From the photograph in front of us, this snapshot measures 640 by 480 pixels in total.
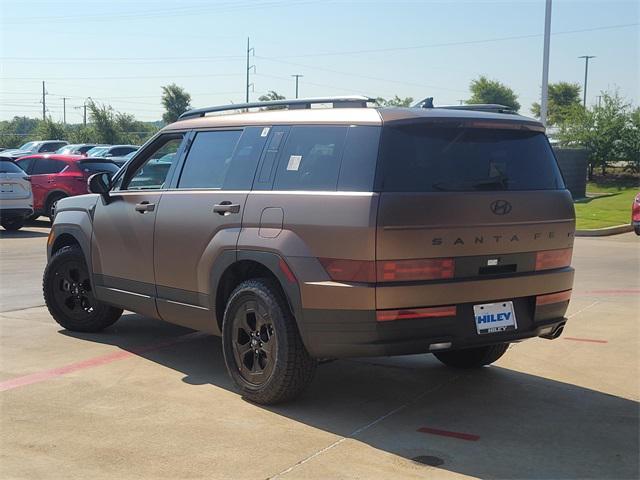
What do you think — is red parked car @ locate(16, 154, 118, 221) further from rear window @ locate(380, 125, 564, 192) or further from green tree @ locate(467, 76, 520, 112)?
green tree @ locate(467, 76, 520, 112)

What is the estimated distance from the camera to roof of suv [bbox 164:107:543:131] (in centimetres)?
482

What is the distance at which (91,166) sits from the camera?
18.7 meters

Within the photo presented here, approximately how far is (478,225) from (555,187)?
35.7 inches

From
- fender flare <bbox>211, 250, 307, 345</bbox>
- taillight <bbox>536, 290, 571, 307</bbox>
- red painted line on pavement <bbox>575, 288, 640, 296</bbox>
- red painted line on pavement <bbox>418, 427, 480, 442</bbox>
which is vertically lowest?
red painted line on pavement <bbox>575, 288, 640, 296</bbox>

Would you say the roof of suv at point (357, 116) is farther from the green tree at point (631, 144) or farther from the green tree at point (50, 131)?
the green tree at point (50, 131)

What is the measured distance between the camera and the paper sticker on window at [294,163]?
5176 mm

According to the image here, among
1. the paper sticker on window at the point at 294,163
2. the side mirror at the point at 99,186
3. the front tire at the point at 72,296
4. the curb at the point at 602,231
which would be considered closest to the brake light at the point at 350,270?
the paper sticker on window at the point at 294,163

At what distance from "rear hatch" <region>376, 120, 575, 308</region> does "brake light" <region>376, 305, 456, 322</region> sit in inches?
2.6

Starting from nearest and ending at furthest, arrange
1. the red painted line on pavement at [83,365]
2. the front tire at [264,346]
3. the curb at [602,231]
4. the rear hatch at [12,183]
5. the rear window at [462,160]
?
1. the rear window at [462,160]
2. the front tire at [264,346]
3. the red painted line on pavement at [83,365]
4. the rear hatch at [12,183]
5. the curb at [602,231]

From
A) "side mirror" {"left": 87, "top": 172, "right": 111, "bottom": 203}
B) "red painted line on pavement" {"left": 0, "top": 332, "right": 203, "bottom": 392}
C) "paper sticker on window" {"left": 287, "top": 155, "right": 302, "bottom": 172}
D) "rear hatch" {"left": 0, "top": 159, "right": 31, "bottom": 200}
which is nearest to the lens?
"paper sticker on window" {"left": 287, "top": 155, "right": 302, "bottom": 172}

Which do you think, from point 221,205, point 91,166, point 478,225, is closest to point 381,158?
point 478,225

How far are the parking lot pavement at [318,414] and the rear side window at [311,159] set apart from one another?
1502 millimetres

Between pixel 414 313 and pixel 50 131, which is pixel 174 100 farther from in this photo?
pixel 414 313

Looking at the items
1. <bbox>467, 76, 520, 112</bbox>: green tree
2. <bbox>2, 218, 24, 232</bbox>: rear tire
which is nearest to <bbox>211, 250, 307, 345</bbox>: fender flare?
<bbox>2, 218, 24, 232</bbox>: rear tire
